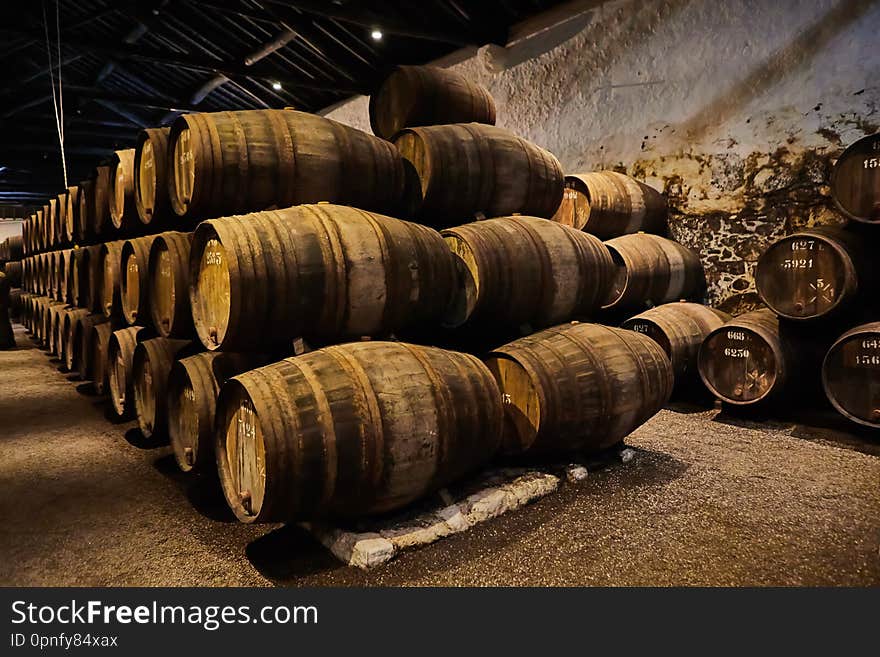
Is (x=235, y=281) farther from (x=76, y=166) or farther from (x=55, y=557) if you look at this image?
(x=76, y=166)

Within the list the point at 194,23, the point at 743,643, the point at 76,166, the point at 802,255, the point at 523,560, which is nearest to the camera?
the point at 743,643

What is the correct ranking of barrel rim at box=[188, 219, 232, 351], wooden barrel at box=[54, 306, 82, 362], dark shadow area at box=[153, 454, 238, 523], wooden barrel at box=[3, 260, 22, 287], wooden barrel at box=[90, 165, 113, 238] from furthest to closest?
wooden barrel at box=[3, 260, 22, 287] → wooden barrel at box=[54, 306, 82, 362] → wooden barrel at box=[90, 165, 113, 238] → dark shadow area at box=[153, 454, 238, 523] → barrel rim at box=[188, 219, 232, 351]

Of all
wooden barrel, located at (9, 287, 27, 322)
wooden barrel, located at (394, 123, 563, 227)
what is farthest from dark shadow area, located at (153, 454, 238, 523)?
wooden barrel, located at (9, 287, 27, 322)

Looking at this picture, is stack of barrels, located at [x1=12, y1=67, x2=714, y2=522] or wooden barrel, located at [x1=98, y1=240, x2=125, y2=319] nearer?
stack of barrels, located at [x1=12, y1=67, x2=714, y2=522]

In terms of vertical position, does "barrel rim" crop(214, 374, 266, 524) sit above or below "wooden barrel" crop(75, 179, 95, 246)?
below

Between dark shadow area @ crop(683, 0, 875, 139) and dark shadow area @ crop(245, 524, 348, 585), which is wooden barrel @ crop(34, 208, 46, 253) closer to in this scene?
dark shadow area @ crop(245, 524, 348, 585)

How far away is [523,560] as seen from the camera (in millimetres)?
2193

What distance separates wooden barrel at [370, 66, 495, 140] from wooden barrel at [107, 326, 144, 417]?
2.34m

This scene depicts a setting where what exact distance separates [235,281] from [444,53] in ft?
25.6

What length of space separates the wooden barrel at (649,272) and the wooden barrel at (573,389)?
2123 millimetres

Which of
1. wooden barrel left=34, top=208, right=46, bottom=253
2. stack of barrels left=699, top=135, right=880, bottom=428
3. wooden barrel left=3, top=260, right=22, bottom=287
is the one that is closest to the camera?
stack of barrels left=699, top=135, right=880, bottom=428

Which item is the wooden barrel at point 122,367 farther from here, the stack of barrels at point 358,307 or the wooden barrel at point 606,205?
the wooden barrel at point 606,205

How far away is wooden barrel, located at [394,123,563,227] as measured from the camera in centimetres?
356

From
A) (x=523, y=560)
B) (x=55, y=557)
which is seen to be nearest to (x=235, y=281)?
(x=55, y=557)
